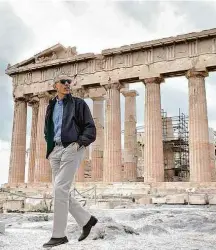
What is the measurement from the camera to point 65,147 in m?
4.89

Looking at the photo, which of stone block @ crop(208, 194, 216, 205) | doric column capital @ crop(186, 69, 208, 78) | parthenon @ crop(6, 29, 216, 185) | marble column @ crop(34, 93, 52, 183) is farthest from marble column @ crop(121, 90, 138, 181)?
stone block @ crop(208, 194, 216, 205)

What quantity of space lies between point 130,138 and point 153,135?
5.58 meters

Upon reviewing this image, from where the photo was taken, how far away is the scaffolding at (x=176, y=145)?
30.5m

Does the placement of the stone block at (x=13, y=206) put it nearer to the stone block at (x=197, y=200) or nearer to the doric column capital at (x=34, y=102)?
the stone block at (x=197, y=200)

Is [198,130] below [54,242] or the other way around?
the other way around

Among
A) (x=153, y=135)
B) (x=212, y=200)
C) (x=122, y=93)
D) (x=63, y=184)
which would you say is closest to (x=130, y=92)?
(x=122, y=93)

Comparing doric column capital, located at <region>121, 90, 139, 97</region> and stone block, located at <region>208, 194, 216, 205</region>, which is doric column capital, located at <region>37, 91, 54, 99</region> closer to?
doric column capital, located at <region>121, 90, 139, 97</region>

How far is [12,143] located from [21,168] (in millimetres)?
2060

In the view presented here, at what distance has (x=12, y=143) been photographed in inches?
1139

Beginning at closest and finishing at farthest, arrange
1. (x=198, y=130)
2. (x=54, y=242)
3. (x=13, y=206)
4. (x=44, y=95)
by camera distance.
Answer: (x=54, y=242) < (x=13, y=206) < (x=198, y=130) < (x=44, y=95)

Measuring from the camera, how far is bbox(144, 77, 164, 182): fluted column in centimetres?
2300

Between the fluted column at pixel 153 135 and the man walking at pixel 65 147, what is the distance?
18.2m

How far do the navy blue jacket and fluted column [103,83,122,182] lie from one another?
1914cm

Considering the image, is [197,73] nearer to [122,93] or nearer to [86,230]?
[122,93]
